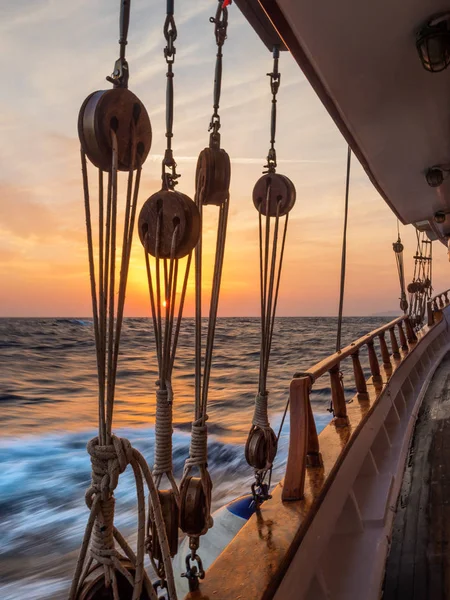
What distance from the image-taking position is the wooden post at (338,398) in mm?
2486

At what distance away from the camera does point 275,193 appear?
196cm

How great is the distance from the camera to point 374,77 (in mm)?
2377

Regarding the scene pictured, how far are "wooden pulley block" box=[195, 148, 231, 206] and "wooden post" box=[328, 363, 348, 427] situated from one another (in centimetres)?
140

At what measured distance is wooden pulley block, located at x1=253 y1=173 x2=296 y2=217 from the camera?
1952mm

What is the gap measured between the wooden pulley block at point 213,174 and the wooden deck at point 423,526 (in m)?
1.54

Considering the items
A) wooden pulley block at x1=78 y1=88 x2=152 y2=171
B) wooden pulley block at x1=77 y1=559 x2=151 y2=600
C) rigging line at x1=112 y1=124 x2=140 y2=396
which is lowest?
wooden pulley block at x1=77 y1=559 x2=151 y2=600

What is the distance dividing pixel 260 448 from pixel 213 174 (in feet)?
3.30

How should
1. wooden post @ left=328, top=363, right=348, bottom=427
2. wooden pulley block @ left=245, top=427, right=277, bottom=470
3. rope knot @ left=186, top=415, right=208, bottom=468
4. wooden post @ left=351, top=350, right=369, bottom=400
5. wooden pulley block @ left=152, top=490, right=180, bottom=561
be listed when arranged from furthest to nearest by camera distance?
wooden post @ left=351, top=350, right=369, bottom=400
wooden post @ left=328, top=363, right=348, bottom=427
wooden pulley block @ left=245, top=427, right=277, bottom=470
rope knot @ left=186, top=415, right=208, bottom=468
wooden pulley block @ left=152, top=490, right=180, bottom=561

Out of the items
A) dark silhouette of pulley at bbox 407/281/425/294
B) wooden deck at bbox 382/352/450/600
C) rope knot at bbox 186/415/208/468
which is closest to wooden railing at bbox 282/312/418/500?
wooden deck at bbox 382/352/450/600

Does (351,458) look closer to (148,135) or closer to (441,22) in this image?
(148,135)

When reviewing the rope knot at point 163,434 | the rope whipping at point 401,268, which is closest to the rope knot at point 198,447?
the rope knot at point 163,434

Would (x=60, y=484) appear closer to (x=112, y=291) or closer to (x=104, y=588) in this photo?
(x=104, y=588)

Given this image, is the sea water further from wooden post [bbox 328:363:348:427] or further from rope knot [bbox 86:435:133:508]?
rope knot [bbox 86:435:133:508]

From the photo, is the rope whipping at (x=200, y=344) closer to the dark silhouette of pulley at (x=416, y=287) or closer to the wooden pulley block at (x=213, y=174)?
the wooden pulley block at (x=213, y=174)
